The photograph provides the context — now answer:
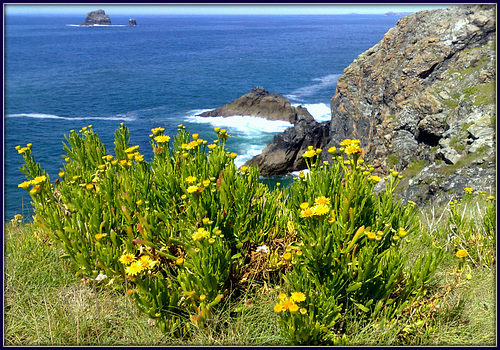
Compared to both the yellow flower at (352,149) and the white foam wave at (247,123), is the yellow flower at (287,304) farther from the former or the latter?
the white foam wave at (247,123)

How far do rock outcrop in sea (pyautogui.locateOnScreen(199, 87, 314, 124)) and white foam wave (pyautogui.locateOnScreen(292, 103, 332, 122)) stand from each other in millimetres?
2124

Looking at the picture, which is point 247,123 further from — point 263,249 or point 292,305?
point 292,305

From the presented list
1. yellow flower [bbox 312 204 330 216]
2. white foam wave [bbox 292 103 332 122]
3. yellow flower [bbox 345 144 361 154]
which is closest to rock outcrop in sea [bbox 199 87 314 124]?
white foam wave [bbox 292 103 332 122]

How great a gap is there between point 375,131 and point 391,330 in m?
26.9

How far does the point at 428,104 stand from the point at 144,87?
52.1 metres

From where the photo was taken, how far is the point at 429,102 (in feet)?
69.1

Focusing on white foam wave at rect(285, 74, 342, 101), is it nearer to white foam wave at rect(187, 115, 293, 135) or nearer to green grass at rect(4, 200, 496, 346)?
white foam wave at rect(187, 115, 293, 135)

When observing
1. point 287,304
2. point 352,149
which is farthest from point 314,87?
point 287,304

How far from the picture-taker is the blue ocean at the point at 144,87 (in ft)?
133

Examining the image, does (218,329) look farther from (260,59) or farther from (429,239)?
(260,59)

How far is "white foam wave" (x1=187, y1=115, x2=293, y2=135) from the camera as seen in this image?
1750 inches

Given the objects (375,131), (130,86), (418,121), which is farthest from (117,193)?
(130,86)

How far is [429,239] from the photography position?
4391 millimetres

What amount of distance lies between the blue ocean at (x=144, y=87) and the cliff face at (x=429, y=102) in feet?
38.0
